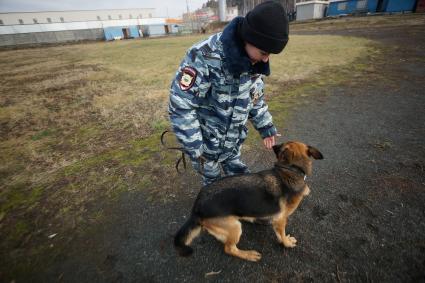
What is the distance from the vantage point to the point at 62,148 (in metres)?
5.02

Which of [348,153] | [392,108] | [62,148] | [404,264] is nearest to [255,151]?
[348,153]

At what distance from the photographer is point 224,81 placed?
7.19ft

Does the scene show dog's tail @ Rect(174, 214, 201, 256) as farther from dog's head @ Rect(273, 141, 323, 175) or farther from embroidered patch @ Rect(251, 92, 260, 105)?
embroidered patch @ Rect(251, 92, 260, 105)

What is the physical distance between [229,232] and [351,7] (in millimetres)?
46266

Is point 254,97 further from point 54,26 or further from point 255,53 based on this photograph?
point 54,26

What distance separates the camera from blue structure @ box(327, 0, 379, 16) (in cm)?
3338

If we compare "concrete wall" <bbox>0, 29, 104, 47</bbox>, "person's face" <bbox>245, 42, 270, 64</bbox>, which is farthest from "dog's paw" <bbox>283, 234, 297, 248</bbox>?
"concrete wall" <bbox>0, 29, 104, 47</bbox>

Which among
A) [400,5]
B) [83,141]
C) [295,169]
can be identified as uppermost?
[400,5]

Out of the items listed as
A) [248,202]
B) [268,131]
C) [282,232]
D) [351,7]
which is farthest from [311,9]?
[248,202]

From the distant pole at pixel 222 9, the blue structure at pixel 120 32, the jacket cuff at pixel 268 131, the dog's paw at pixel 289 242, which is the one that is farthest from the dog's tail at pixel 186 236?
the blue structure at pixel 120 32

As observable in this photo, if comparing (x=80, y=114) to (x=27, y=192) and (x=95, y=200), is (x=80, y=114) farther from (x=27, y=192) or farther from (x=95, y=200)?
(x=95, y=200)

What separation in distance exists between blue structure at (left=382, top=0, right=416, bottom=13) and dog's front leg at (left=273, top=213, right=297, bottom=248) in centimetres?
3973

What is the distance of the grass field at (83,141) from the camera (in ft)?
10.9

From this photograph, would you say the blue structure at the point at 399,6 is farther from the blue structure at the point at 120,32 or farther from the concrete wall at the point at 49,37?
the concrete wall at the point at 49,37
